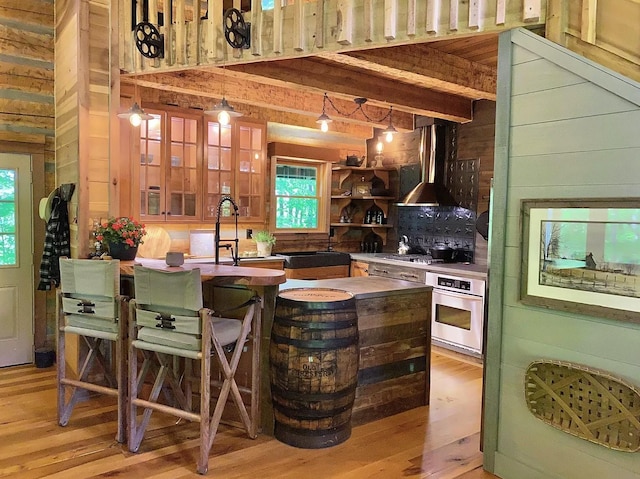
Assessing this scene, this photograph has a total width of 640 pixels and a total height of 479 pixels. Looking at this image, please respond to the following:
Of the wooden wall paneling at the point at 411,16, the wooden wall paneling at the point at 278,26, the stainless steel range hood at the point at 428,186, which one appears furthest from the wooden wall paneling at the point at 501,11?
the stainless steel range hood at the point at 428,186

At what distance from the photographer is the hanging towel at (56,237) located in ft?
12.3

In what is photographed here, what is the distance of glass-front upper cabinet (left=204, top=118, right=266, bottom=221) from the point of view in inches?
211

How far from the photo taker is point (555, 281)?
7.92 ft

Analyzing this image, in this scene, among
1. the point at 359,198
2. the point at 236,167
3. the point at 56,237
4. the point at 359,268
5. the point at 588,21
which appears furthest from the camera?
the point at 359,198

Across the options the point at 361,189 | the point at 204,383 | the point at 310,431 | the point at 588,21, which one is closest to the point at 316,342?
the point at 310,431

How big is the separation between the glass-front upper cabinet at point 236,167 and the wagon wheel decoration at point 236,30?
2.05 meters

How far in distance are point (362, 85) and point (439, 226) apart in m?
2.13

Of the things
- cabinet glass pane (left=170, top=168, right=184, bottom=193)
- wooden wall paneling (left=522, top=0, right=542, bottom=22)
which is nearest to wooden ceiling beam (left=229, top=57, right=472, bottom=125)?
cabinet glass pane (left=170, top=168, right=184, bottom=193)

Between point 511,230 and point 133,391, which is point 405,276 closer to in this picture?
point 511,230

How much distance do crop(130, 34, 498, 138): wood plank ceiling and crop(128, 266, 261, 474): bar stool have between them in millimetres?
1652

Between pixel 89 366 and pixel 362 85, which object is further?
pixel 362 85

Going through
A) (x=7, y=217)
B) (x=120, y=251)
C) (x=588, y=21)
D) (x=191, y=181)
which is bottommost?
(x=120, y=251)

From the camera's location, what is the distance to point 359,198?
6.59 m

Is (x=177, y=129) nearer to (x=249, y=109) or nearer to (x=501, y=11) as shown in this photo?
(x=249, y=109)
